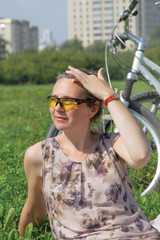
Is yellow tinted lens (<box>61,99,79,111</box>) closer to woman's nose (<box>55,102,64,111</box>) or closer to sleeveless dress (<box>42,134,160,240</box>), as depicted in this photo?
woman's nose (<box>55,102,64,111</box>)

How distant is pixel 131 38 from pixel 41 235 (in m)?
1.72

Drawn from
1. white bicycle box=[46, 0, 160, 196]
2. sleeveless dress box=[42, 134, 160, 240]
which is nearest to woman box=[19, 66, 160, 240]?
sleeveless dress box=[42, 134, 160, 240]

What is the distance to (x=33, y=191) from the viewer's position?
7.59 ft

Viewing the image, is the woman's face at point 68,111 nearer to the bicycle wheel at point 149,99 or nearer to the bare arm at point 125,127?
the bare arm at point 125,127

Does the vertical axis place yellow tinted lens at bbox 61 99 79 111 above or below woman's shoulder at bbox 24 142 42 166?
above

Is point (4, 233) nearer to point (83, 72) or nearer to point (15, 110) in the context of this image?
point (83, 72)

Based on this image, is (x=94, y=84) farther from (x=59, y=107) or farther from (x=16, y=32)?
(x=16, y=32)

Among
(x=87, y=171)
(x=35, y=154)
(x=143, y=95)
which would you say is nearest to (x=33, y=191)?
(x=35, y=154)

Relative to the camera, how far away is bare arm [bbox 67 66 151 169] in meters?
1.91

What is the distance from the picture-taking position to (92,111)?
84.8 inches

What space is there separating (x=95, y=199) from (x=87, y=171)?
14cm

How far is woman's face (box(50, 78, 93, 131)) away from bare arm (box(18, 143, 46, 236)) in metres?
0.22

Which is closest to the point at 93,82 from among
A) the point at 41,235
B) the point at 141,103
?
the point at 41,235

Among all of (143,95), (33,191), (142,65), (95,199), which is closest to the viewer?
(95,199)
